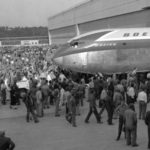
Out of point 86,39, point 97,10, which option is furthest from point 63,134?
point 97,10

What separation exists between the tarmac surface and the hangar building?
24.4 meters

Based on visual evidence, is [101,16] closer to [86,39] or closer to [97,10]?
[97,10]

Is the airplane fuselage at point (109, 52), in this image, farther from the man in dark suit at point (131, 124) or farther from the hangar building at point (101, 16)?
the hangar building at point (101, 16)

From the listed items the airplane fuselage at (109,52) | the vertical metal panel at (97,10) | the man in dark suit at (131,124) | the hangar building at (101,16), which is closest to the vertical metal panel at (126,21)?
the hangar building at (101,16)

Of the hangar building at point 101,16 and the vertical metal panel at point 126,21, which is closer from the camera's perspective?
the vertical metal panel at point 126,21

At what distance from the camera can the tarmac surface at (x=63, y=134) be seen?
11422mm

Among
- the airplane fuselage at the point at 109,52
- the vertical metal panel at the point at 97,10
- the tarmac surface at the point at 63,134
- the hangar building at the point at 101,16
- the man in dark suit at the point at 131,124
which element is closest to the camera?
the man in dark suit at the point at 131,124

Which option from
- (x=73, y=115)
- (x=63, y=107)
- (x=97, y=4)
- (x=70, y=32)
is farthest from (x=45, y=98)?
(x=70, y=32)

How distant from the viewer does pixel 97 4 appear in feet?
171

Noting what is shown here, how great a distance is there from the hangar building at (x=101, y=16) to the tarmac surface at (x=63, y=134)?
24.4 meters

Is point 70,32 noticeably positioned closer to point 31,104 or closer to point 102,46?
point 102,46

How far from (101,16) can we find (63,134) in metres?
39.0

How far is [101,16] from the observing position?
50562 millimetres

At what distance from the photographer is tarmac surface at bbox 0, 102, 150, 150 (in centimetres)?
1142
